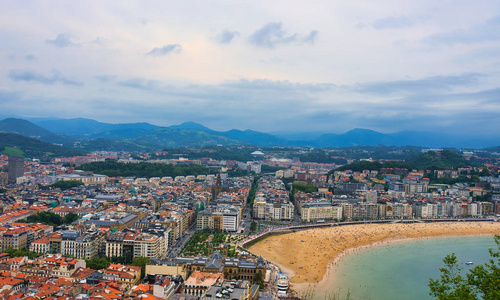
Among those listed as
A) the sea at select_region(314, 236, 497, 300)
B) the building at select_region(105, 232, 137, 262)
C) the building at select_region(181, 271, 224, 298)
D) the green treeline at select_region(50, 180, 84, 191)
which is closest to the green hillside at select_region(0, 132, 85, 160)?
the green treeline at select_region(50, 180, 84, 191)

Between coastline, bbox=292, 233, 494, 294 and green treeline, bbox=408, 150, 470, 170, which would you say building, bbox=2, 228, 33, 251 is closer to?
coastline, bbox=292, 233, 494, 294

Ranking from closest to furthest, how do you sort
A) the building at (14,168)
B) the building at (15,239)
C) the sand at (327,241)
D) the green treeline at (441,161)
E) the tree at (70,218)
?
the building at (15,239) < the sand at (327,241) < the tree at (70,218) < the building at (14,168) < the green treeline at (441,161)

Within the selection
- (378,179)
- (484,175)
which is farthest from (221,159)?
(484,175)

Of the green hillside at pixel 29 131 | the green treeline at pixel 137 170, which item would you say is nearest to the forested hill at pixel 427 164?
the green treeline at pixel 137 170

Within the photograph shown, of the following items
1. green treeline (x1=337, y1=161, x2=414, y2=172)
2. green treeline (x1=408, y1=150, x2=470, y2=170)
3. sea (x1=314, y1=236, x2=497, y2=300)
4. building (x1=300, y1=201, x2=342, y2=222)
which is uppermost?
green treeline (x1=408, y1=150, x2=470, y2=170)

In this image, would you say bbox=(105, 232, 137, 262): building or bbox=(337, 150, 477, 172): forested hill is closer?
bbox=(105, 232, 137, 262): building

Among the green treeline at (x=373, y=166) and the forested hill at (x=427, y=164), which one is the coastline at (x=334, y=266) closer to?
the green treeline at (x=373, y=166)

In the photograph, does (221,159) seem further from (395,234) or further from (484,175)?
(395,234)

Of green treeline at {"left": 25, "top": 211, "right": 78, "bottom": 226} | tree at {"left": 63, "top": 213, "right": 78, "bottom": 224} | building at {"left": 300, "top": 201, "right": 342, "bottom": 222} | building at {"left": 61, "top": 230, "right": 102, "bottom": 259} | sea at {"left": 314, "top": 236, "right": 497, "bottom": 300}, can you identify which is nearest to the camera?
sea at {"left": 314, "top": 236, "right": 497, "bottom": 300}
